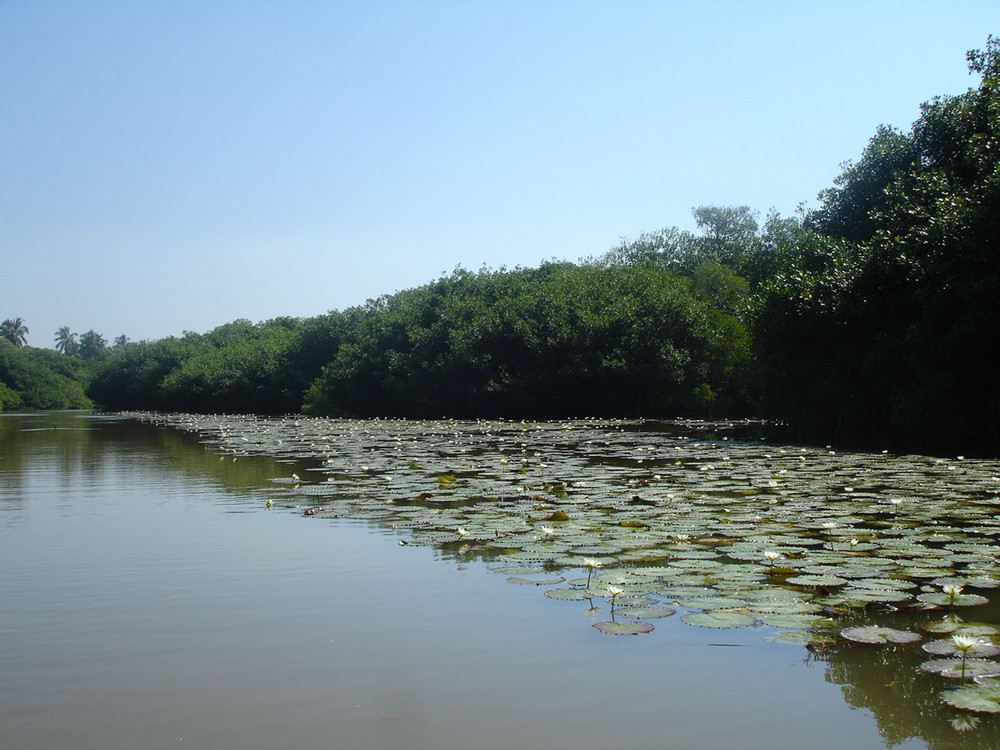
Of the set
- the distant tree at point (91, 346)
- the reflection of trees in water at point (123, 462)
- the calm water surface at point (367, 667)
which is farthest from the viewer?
the distant tree at point (91, 346)

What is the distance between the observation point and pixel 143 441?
20.8m

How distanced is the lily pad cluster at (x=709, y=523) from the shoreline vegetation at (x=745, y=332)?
3.41 meters

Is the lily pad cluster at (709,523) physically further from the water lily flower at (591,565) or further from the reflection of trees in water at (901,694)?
the reflection of trees in water at (901,694)

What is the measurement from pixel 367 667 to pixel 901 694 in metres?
2.16

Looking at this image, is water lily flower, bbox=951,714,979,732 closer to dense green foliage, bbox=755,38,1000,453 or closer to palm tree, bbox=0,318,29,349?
dense green foliage, bbox=755,38,1000,453

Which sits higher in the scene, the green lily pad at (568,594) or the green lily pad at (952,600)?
the green lily pad at (952,600)

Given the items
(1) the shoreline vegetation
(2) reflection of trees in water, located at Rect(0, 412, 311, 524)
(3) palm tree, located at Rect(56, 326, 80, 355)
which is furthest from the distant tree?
(2) reflection of trees in water, located at Rect(0, 412, 311, 524)

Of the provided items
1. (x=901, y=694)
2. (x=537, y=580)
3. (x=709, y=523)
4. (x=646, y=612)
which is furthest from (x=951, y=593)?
(x=709, y=523)

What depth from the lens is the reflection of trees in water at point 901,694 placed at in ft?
8.41

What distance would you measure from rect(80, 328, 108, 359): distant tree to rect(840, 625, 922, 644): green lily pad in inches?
5783

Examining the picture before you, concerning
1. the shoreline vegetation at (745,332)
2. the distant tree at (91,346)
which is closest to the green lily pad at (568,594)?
the shoreline vegetation at (745,332)

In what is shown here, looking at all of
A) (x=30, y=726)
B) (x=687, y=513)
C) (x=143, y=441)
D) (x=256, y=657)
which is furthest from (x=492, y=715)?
(x=143, y=441)

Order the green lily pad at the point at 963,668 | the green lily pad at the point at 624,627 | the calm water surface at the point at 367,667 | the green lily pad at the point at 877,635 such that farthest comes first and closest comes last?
the green lily pad at the point at 624,627 → the green lily pad at the point at 877,635 → the green lily pad at the point at 963,668 → the calm water surface at the point at 367,667

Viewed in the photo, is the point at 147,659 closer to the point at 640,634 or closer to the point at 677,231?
the point at 640,634
